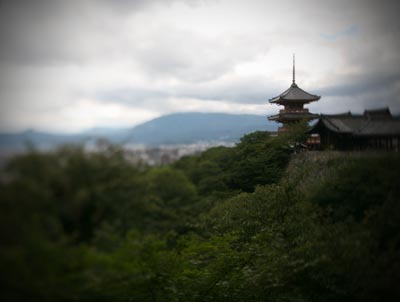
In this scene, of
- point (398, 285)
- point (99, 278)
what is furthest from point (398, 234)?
point (99, 278)

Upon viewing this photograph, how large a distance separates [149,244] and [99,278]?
143cm

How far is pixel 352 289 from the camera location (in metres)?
Result: 5.38

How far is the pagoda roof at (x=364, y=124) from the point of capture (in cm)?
889

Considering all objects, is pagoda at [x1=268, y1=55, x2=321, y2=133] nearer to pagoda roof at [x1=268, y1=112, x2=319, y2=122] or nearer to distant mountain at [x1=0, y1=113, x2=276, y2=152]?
pagoda roof at [x1=268, y1=112, x2=319, y2=122]

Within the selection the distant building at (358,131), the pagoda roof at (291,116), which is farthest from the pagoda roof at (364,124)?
the pagoda roof at (291,116)

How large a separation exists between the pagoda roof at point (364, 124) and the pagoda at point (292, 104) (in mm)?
4938

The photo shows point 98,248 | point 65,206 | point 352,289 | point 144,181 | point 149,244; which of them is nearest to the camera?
point 65,206

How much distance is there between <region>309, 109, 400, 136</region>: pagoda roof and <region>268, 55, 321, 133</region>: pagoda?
494cm

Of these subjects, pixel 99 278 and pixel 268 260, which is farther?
pixel 268 260

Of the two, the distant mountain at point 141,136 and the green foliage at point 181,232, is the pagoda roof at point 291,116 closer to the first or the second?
the distant mountain at point 141,136

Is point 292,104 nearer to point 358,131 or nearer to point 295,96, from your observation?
point 295,96

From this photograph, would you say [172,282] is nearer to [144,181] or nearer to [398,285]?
[144,181]

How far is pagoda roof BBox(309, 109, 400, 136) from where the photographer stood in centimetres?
889

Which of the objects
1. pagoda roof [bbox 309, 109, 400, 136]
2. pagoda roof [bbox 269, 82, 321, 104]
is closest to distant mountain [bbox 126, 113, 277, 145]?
pagoda roof [bbox 269, 82, 321, 104]
